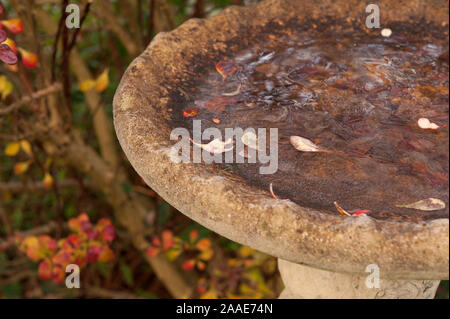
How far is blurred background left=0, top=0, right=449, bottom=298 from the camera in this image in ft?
6.44

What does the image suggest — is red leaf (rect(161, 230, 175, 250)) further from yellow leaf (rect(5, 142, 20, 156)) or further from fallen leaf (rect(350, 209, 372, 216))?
fallen leaf (rect(350, 209, 372, 216))

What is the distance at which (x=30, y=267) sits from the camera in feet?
8.95

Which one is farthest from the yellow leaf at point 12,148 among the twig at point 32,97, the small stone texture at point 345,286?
the small stone texture at point 345,286

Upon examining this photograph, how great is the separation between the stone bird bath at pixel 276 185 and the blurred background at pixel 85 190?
480 millimetres

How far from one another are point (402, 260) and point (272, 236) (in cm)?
25

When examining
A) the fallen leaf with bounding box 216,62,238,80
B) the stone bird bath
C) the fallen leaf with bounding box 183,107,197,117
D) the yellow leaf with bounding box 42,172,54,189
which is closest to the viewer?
the stone bird bath

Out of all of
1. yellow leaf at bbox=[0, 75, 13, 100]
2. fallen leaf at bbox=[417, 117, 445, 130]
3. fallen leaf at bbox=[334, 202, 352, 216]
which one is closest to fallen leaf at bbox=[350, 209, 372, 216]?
fallen leaf at bbox=[334, 202, 352, 216]

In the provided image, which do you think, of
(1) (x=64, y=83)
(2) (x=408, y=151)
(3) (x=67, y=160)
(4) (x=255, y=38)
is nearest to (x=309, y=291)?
(2) (x=408, y=151)

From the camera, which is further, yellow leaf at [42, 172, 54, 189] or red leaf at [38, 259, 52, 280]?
yellow leaf at [42, 172, 54, 189]

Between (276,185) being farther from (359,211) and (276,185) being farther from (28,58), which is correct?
(28,58)

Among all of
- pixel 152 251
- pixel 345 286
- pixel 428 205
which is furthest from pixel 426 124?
pixel 152 251

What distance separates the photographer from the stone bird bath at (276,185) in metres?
0.94

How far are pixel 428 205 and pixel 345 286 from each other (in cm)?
48

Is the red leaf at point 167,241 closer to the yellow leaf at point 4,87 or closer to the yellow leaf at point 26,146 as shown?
the yellow leaf at point 26,146
